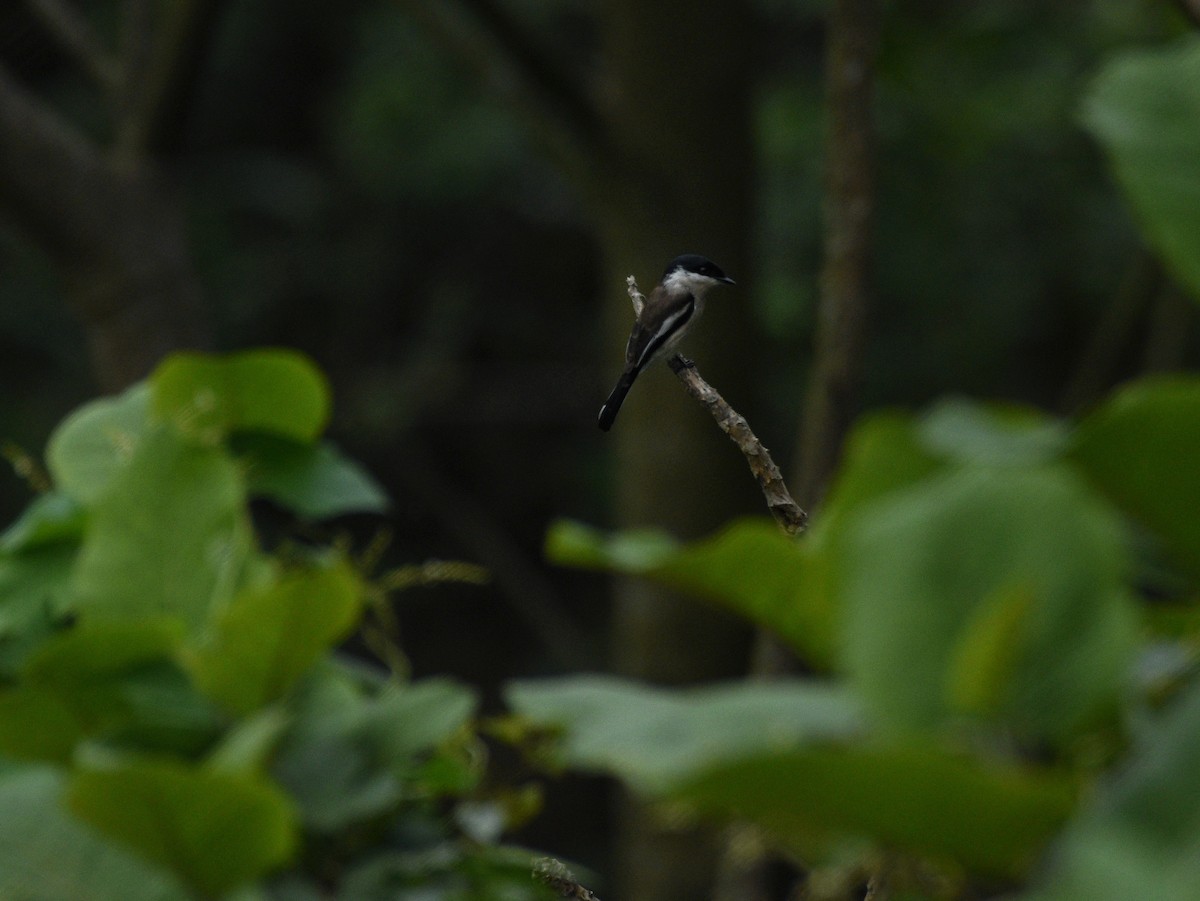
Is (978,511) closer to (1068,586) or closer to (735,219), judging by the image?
(1068,586)

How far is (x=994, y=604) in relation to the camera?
1.90 feet

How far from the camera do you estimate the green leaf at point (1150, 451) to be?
2.07 feet

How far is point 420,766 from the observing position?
103cm

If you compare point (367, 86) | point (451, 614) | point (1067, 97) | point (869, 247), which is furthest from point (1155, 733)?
point (451, 614)

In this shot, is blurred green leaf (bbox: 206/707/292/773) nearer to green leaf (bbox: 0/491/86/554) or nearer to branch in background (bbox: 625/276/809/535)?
green leaf (bbox: 0/491/86/554)

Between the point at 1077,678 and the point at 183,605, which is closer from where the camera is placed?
the point at 1077,678

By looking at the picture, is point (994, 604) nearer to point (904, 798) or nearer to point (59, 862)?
point (904, 798)

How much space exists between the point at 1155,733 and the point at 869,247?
348 centimetres

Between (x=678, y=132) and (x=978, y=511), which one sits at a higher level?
(x=678, y=132)

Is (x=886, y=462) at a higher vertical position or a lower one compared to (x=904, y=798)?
higher

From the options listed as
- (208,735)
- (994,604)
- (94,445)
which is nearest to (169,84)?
(94,445)

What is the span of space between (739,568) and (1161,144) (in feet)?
0.94

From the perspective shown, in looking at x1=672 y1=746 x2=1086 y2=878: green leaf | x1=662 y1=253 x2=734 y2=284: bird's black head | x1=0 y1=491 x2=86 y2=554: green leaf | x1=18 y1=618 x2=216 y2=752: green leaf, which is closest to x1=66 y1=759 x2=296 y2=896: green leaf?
x1=18 y1=618 x2=216 y2=752: green leaf

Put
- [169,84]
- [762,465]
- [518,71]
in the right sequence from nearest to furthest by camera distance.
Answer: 1. [762,465]
2. [169,84]
3. [518,71]
